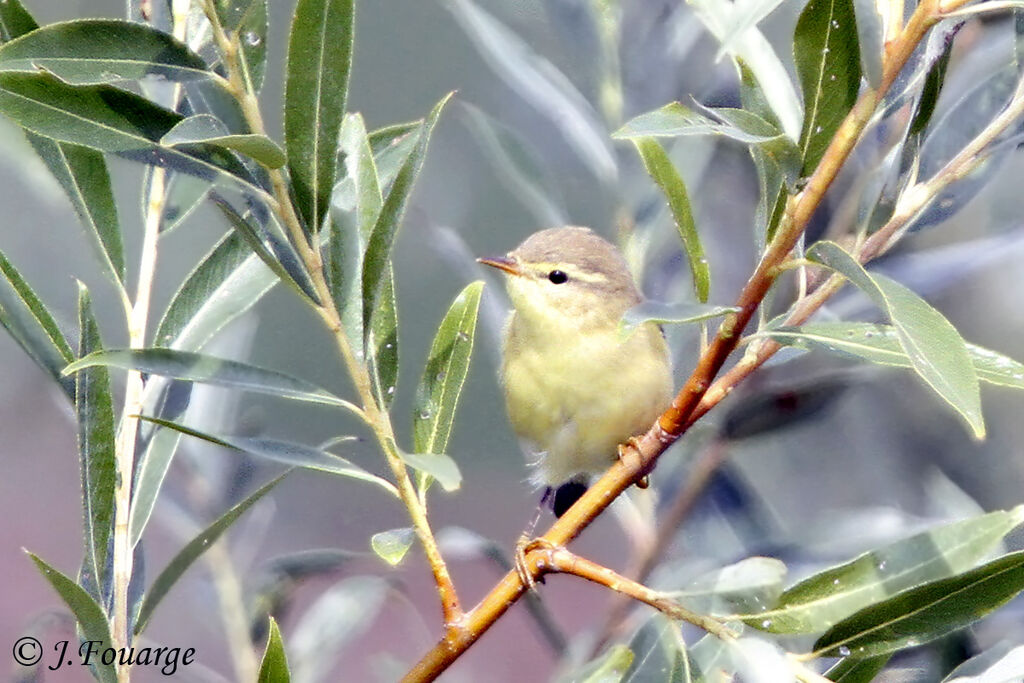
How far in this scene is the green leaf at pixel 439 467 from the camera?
92 cm

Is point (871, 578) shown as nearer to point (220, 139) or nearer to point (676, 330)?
point (220, 139)

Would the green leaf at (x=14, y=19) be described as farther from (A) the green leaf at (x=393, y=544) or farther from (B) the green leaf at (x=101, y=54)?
(A) the green leaf at (x=393, y=544)

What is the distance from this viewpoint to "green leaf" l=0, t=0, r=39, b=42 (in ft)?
3.32

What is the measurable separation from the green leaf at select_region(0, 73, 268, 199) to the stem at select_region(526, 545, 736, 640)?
45cm

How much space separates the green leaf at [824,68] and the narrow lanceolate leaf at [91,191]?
27.2 inches

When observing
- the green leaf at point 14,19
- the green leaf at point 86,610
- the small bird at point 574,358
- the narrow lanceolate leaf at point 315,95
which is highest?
the small bird at point 574,358

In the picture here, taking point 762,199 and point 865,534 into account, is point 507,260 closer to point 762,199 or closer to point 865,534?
point 865,534

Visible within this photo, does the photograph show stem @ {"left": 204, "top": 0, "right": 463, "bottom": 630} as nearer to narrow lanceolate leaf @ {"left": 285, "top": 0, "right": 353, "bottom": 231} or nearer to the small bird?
narrow lanceolate leaf @ {"left": 285, "top": 0, "right": 353, "bottom": 231}

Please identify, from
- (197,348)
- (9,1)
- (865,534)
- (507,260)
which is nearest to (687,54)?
(507,260)

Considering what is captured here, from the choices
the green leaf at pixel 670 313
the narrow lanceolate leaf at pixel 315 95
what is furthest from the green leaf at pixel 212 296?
the green leaf at pixel 670 313

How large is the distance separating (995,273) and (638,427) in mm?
673

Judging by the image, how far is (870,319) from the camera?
1854 millimetres

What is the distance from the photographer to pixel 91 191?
119cm

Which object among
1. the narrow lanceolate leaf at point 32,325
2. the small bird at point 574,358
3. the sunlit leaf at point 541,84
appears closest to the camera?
the narrow lanceolate leaf at point 32,325
